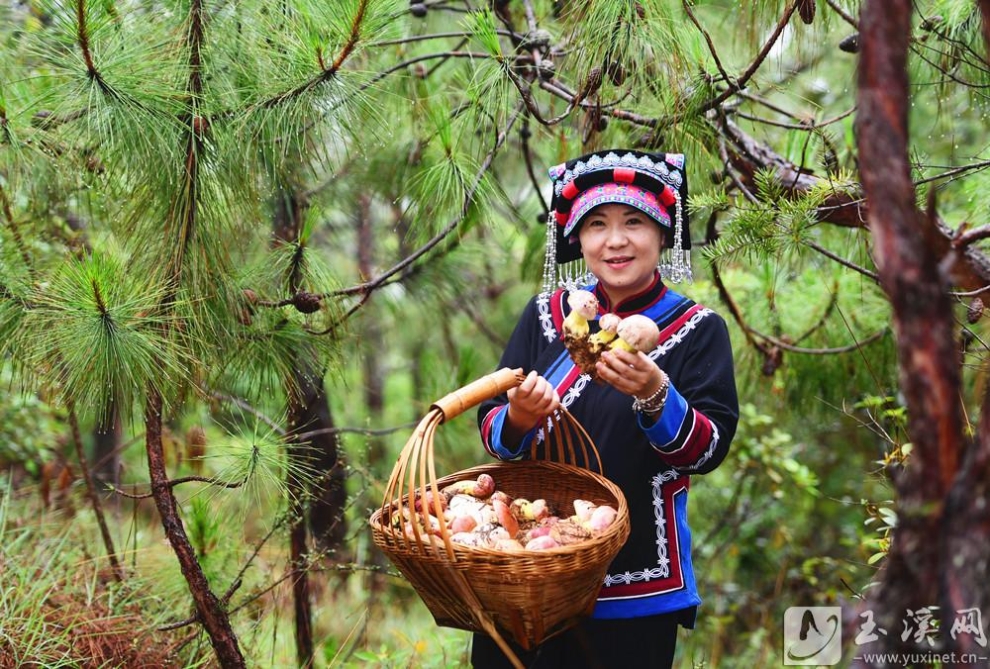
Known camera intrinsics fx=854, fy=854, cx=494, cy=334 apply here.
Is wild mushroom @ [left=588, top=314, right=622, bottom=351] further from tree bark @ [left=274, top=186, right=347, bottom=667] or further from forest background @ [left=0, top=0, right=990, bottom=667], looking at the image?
tree bark @ [left=274, top=186, right=347, bottom=667]

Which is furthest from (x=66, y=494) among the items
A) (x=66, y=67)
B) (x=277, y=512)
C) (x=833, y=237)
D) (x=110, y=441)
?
(x=833, y=237)

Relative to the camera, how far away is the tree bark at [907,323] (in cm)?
96

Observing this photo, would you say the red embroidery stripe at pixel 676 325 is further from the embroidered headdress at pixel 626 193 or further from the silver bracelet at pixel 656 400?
the silver bracelet at pixel 656 400

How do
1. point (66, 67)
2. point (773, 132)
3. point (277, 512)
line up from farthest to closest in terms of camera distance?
point (773, 132) < point (277, 512) < point (66, 67)

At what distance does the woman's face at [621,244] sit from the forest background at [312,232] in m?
0.17

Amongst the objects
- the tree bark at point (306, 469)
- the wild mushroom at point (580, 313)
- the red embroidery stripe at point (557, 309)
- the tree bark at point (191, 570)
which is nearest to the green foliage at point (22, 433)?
the tree bark at point (306, 469)

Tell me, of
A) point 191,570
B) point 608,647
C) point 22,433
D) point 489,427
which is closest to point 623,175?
point 489,427

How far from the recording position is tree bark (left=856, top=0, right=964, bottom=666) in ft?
3.14

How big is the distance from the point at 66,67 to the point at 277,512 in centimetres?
121

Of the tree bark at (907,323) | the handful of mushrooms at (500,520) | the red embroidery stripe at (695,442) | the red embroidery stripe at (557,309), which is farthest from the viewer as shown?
the red embroidery stripe at (557,309)

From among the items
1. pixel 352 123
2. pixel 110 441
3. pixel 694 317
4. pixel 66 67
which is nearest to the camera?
pixel 694 317

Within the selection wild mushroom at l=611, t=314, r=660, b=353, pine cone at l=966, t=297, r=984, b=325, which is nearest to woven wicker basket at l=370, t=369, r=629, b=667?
wild mushroom at l=611, t=314, r=660, b=353

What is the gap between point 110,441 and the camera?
4574 millimetres

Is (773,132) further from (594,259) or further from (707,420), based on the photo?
(707,420)
